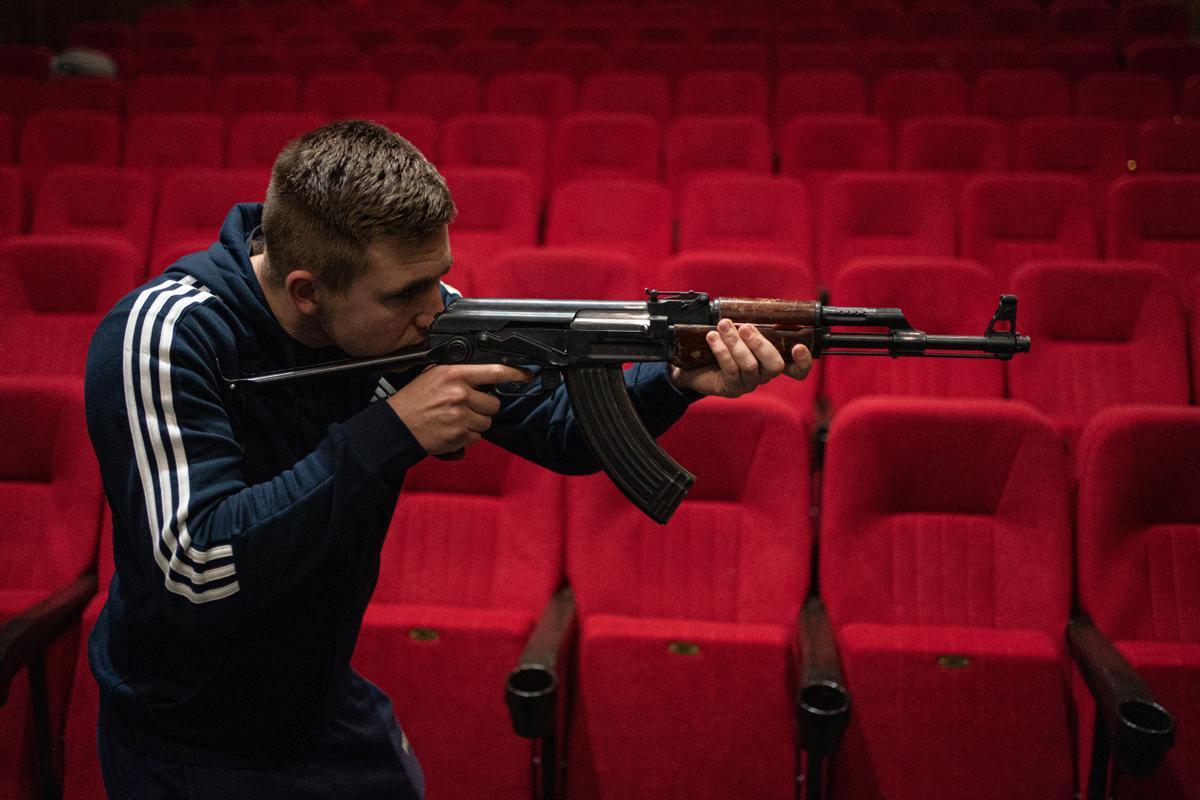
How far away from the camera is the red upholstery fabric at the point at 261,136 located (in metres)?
3.02

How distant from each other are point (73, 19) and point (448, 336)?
548 centimetres

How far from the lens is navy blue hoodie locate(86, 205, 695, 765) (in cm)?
71

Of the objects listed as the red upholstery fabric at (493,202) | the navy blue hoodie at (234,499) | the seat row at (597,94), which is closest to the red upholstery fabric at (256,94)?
the seat row at (597,94)

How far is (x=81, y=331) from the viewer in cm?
195

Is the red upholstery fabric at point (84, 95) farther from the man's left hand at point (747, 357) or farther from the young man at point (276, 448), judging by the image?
the man's left hand at point (747, 357)

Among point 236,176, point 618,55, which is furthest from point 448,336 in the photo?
point 618,55

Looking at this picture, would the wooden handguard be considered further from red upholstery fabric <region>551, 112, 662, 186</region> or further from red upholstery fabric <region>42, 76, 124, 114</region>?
red upholstery fabric <region>42, 76, 124, 114</region>

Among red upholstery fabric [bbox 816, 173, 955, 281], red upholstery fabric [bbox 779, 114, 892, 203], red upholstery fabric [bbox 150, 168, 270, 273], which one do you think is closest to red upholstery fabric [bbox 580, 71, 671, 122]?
red upholstery fabric [bbox 779, 114, 892, 203]

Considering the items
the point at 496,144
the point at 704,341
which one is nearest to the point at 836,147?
the point at 496,144

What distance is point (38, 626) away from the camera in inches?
49.8

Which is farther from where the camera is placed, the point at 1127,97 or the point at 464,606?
the point at 1127,97

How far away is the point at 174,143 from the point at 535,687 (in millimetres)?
2585

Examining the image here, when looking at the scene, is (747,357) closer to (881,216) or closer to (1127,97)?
(881,216)

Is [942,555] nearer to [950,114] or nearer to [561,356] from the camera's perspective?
[561,356]
